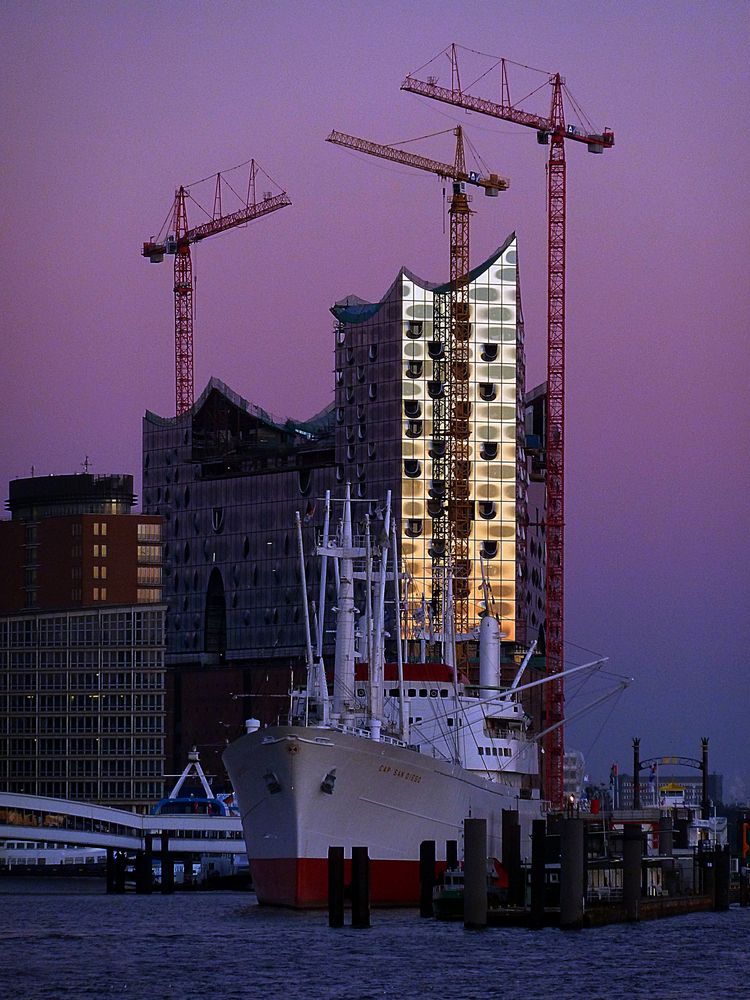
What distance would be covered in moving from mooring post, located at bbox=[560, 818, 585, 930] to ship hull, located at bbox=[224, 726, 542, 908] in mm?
13563

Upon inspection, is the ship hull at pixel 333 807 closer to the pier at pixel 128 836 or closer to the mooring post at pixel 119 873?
the pier at pixel 128 836

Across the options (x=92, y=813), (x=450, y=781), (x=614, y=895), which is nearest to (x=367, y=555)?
(x=450, y=781)

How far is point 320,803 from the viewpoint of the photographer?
105062 millimetres

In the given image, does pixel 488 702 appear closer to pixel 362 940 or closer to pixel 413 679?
pixel 413 679

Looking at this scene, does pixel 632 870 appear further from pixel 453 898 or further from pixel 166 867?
pixel 166 867

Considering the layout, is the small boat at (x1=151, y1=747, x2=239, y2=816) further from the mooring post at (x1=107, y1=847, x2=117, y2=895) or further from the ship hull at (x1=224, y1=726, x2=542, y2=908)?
the ship hull at (x1=224, y1=726, x2=542, y2=908)

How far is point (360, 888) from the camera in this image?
314ft

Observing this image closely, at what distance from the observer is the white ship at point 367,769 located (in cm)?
10488

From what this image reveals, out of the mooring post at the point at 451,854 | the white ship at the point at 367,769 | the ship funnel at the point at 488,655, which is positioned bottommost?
the mooring post at the point at 451,854

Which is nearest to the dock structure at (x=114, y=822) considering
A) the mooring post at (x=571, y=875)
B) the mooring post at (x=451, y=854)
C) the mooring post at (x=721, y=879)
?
the mooring post at (x=451, y=854)

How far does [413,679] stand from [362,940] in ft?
102

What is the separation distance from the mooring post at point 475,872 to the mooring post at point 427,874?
17.0 feet

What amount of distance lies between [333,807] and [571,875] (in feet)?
49.6

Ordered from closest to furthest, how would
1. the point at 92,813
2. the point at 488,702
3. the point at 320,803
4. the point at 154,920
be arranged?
1. the point at 320,803
2. the point at 154,920
3. the point at 488,702
4. the point at 92,813
